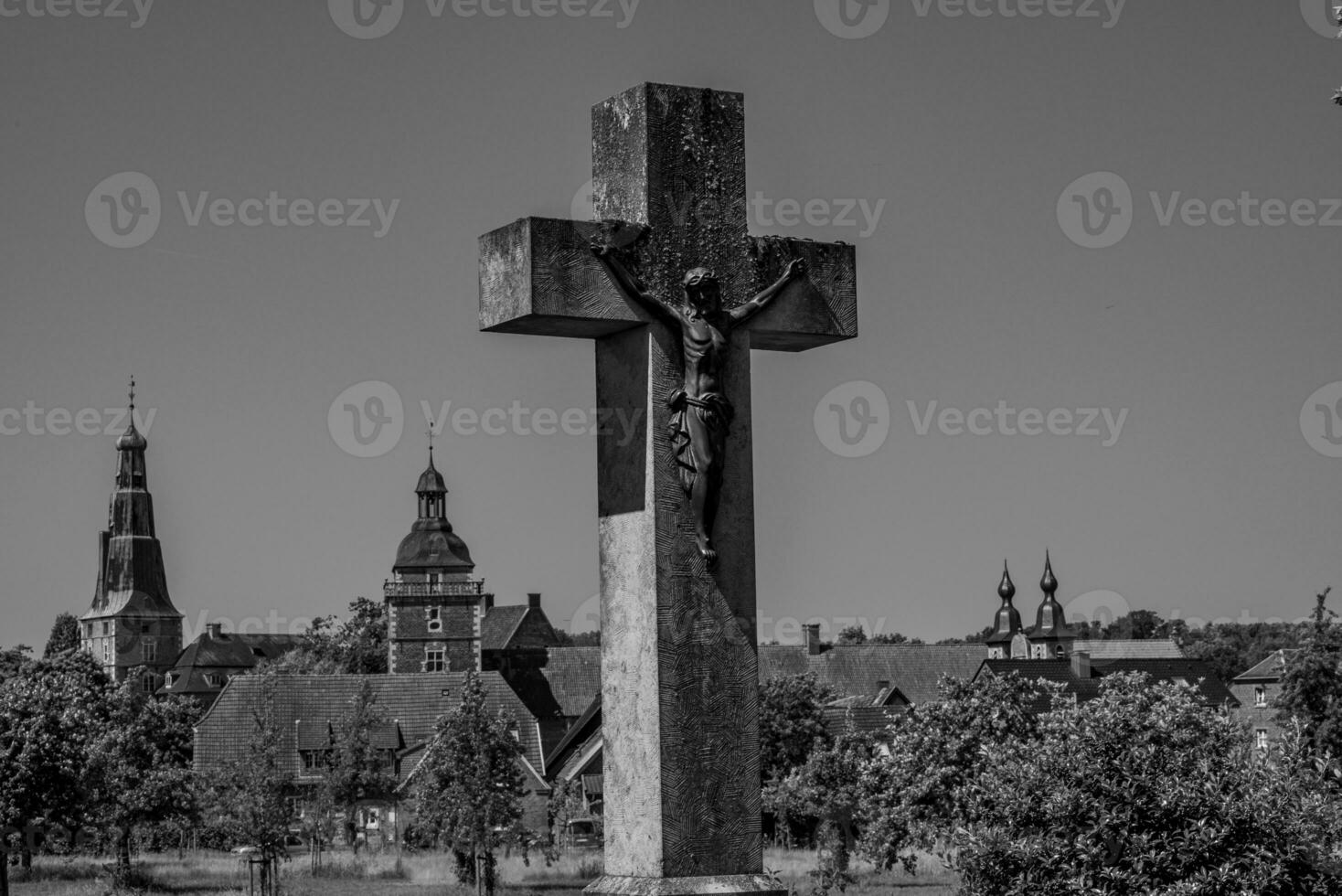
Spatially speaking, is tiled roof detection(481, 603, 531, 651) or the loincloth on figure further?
tiled roof detection(481, 603, 531, 651)

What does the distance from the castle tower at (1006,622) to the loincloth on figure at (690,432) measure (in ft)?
488

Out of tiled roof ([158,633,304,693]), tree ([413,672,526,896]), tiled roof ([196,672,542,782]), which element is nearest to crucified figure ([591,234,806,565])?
tree ([413,672,526,896])

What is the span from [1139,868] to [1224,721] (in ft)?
35.6

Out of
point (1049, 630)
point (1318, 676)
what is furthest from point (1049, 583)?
point (1318, 676)

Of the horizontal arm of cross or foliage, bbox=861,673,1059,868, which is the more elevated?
the horizontal arm of cross

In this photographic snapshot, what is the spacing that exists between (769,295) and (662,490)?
3.16 ft

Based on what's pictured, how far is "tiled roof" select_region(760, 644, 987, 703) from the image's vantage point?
412ft

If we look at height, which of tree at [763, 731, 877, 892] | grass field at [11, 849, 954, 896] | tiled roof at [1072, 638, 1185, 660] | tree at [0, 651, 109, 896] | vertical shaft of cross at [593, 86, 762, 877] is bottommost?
grass field at [11, 849, 954, 896]

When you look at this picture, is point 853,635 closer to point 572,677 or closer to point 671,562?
point 572,677

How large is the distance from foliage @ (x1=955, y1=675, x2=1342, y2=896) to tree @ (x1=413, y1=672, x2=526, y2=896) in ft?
128

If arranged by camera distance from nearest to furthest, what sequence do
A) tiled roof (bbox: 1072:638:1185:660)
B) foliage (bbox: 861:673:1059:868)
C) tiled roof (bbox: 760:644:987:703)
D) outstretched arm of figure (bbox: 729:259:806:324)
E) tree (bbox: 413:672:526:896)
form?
outstretched arm of figure (bbox: 729:259:806:324) → foliage (bbox: 861:673:1059:868) → tree (bbox: 413:672:526:896) → tiled roof (bbox: 760:644:987:703) → tiled roof (bbox: 1072:638:1185:660)

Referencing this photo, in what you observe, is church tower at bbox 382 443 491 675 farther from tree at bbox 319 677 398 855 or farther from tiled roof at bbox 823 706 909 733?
tree at bbox 319 677 398 855

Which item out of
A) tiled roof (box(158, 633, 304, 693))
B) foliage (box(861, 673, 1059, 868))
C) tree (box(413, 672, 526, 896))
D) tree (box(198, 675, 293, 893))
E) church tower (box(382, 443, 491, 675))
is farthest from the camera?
tiled roof (box(158, 633, 304, 693))

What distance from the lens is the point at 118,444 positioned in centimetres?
17150
